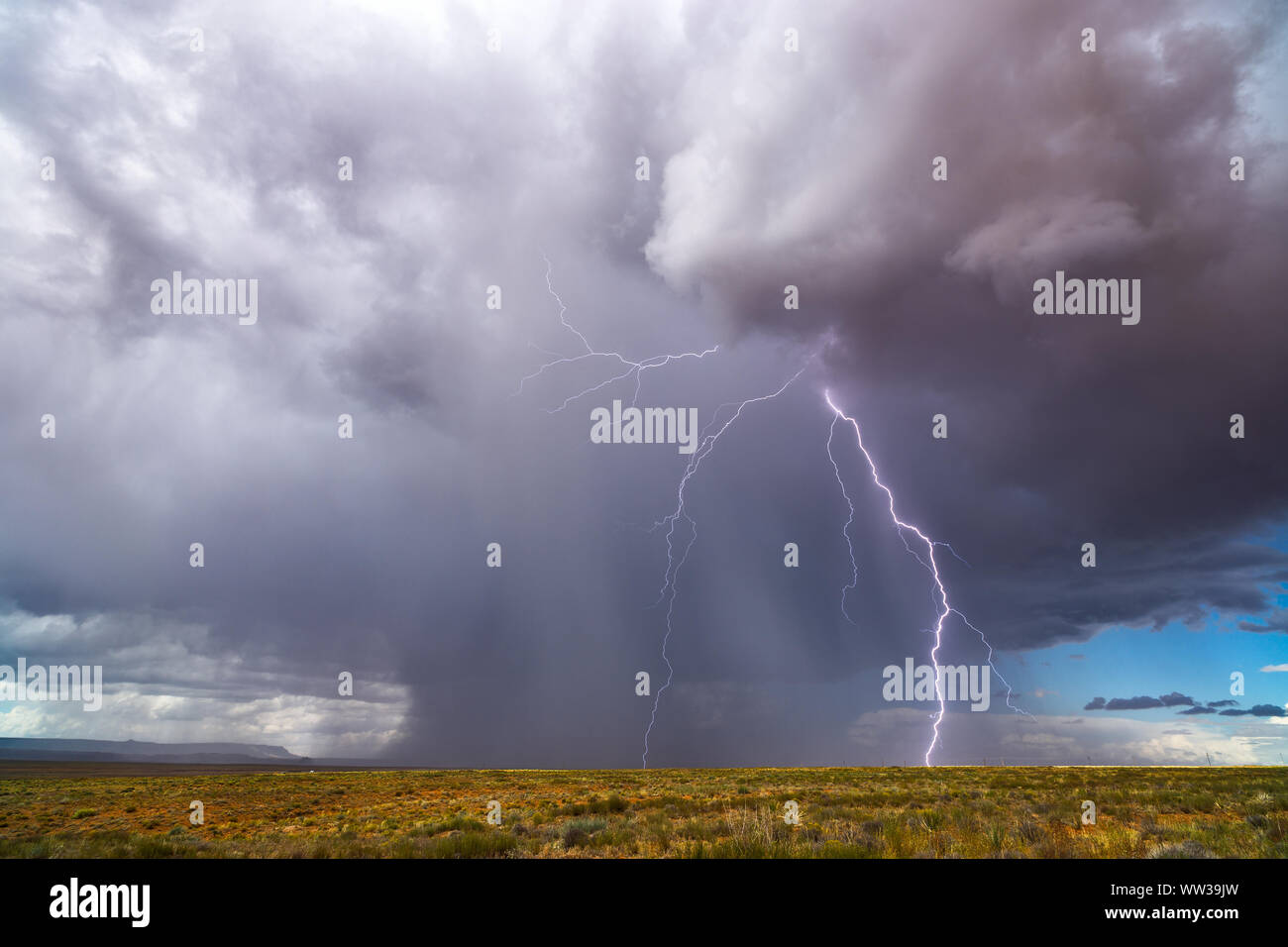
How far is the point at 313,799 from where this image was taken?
108 feet

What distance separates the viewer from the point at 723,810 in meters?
19.0
